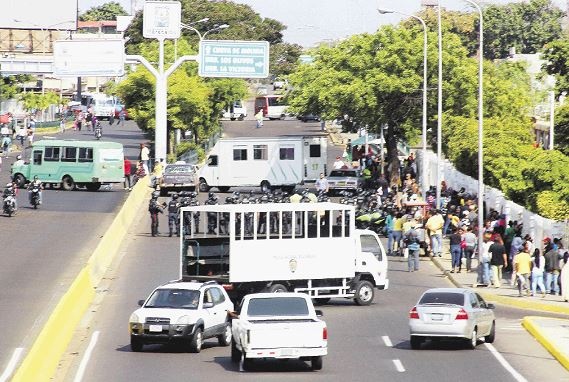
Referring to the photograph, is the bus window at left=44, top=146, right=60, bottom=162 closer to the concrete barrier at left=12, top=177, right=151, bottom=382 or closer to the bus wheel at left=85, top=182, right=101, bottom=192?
the bus wheel at left=85, top=182, right=101, bottom=192

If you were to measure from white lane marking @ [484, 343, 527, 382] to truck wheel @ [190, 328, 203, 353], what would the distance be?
601cm

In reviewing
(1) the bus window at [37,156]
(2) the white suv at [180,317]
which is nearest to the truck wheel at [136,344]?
(2) the white suv at [180,317]

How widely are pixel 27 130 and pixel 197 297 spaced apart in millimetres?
75419

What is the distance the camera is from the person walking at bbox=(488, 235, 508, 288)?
4141cm

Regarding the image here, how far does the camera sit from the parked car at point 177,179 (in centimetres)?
7056

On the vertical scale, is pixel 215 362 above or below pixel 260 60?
below

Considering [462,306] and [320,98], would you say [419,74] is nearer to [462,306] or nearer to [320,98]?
[320,98]

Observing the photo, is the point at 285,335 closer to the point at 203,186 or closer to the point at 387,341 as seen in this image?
the point at 387,341

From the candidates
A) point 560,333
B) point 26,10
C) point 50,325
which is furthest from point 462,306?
point 26,10

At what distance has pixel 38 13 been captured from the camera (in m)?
125

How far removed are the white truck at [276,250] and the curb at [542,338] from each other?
477 cm

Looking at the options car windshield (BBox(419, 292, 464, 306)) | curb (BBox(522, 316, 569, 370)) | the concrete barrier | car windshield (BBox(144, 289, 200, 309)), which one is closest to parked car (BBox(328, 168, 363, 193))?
the concrete barrier

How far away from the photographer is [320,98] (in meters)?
77.8

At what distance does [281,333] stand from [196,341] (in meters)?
3.68
